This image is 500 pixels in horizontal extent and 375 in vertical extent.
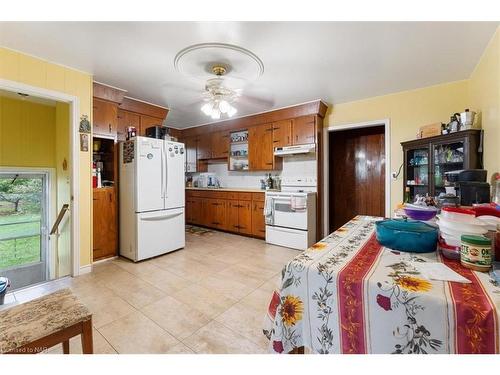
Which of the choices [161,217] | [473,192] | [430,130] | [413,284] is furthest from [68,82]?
[430,130]

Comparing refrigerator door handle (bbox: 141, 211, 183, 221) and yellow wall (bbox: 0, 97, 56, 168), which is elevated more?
yellow wall (bbox: 0, 97, 56, 168)

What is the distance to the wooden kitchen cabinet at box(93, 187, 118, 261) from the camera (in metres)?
3.00

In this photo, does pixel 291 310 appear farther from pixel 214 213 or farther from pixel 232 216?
pixel 214 213

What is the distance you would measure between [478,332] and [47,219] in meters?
5.10

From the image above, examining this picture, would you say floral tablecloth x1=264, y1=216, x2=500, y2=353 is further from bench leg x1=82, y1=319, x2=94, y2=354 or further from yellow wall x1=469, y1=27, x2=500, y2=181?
yellow wall x1=469, y1=27, x2=500, y2=181

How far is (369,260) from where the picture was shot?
937 mm

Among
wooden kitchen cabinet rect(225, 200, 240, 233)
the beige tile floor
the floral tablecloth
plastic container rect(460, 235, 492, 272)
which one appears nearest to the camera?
the floral tablecloth

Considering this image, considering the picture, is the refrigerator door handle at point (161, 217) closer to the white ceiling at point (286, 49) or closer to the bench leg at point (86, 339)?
the white ceiling at point (286, 49)

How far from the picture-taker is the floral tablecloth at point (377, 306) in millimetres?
614

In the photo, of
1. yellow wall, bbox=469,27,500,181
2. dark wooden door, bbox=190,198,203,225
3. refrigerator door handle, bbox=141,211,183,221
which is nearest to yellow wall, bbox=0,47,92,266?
refrigerator door handle, bbox=141,211,183,221

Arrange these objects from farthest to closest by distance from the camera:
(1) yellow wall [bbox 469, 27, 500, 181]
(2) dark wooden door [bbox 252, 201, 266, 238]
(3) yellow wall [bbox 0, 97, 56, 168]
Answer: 1. (2) dark wooden door [bbox 252, 201, 266, 238]
2. (3) yellow wall [bbox 0, 97, 56, 168]
3. (1) yellow wall [bbox 469, 27, 500, 181]

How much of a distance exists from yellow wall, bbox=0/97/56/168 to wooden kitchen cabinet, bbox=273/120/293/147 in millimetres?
3714

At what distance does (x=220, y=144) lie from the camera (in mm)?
4984

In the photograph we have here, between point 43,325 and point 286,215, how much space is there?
3125mm
